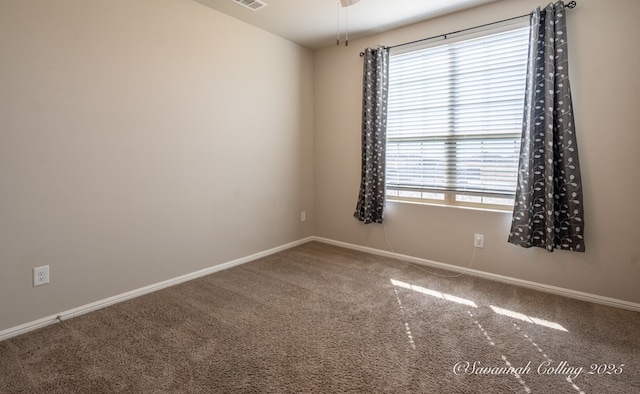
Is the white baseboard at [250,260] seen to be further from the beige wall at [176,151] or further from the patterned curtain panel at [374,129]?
the patterned curtain panel at [374,129]

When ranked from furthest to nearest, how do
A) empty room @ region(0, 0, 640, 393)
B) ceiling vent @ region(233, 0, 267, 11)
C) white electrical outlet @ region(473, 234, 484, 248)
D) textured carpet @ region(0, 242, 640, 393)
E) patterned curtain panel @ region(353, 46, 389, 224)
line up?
patterned curtain panel @ region(353, 46, 389, 224), white electrical outlet @ region(473, 234, 484, 248), ceiling vent @ region(233, 0, 267, 11), empty room @ region(0, 0, 640, 393), textured carpet @ region(0, 242, 640, 393)

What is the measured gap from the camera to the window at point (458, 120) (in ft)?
9.46

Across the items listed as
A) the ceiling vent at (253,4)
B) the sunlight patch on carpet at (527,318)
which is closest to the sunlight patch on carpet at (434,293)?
the sunlight patch on carpet at (527,318)

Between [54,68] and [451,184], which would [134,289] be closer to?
[54,68]

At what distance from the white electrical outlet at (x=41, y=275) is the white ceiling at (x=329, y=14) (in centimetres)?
239

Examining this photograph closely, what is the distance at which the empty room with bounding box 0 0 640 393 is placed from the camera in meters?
1.89

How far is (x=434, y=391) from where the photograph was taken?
159 cm

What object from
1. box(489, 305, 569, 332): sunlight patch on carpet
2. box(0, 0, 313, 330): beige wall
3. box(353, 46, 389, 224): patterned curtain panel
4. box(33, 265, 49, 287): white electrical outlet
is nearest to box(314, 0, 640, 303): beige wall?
box(353, 46, 389, 224): patterned curtain panel

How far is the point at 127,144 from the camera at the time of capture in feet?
8.36

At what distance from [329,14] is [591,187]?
8.61 feet

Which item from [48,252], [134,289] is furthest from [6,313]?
[134,289]

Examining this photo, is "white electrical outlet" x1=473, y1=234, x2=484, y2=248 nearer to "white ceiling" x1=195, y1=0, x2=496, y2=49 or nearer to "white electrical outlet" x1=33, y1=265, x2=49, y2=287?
"white ceiling" x1=195, y1=0, x2=496, y2=49

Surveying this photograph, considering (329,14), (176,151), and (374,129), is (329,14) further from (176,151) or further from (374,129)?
(176,151)

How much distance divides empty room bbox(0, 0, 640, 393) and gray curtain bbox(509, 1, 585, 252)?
2 cm
